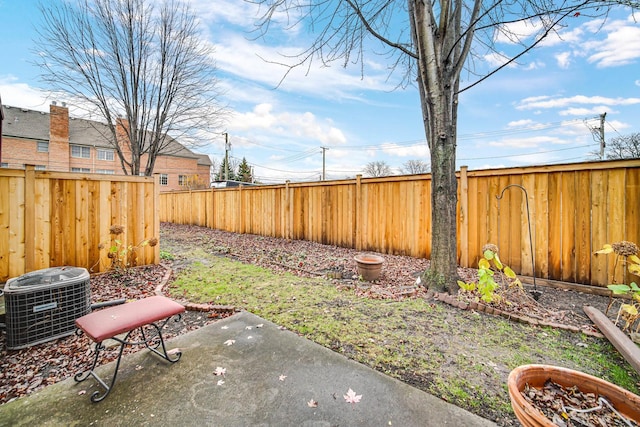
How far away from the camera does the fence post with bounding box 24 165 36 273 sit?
3.76 m

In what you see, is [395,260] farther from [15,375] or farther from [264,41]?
[15,375]

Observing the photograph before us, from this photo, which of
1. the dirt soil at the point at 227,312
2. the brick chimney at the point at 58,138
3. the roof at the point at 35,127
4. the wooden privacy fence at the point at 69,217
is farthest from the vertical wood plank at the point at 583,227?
the brick chimney at the point at 58,138

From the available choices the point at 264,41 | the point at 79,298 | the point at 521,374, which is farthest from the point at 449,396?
the point at 264,41

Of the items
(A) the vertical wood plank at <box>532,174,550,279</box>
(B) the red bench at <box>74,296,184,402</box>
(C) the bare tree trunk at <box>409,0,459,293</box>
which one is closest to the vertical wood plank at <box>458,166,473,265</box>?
(A) the vertical wood plank at <box>532,174,550,279</box>

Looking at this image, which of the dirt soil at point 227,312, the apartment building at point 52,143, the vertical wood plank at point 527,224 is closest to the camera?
the dirt soil at point 227,312

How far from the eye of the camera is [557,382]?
1.46m

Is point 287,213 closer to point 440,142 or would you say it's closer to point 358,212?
point 358,212

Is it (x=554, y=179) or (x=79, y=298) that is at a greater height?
(x=554, y=179)

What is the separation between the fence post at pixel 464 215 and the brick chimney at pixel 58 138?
1137 inches

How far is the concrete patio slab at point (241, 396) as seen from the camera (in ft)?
5.18

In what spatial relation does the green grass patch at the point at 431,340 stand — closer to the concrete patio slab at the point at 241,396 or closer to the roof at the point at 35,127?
the concrete patio slab at the point at 241,396

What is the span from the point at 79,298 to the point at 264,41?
12.1 feet

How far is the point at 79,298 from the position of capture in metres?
2.77

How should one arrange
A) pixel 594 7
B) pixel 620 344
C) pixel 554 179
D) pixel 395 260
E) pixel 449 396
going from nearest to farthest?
pixel 449 396
pixel 620 344
pixel 594 7
pixel 554 179
pixel 395 260
